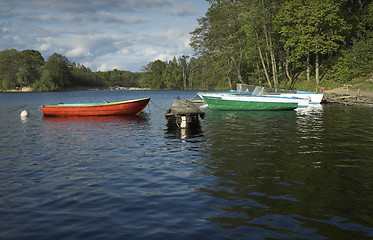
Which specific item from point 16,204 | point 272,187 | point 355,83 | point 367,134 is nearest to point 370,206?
point 272,187

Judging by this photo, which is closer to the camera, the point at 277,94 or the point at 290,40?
the point at 277,94

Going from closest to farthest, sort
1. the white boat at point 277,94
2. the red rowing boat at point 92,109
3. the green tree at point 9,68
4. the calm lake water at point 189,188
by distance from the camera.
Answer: the calm lake water at point 189,188 → the red rowing boat at point 92,109 → the white boat at point 277,94 → the green tree at point 9,68

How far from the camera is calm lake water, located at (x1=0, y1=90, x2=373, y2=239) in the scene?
20.4ft

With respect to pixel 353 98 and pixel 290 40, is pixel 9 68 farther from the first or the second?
pixel 353 98

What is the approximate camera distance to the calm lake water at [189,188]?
20.4ft

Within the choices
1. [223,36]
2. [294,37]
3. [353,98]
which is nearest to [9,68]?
[223,36]

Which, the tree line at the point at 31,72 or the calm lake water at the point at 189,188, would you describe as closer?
the calm lake water at the point at 189,188

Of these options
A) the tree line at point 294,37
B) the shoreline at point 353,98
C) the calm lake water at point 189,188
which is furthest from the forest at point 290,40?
the calm lake water at point 189,188

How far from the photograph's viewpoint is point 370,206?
23.7 ft

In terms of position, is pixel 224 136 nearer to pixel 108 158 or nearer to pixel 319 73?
pixel 108 158

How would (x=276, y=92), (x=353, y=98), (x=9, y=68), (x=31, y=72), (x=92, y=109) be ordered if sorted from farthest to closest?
(x=31, y=72)
(x=9, y=68)
(x=353, y=98)
(x=276, y=92)
(x=92, y=109)

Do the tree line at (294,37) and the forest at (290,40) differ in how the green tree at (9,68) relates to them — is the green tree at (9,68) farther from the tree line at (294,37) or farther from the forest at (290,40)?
the tree line at (294,37)

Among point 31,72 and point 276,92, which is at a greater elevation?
point 31,72

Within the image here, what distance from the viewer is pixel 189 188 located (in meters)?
8.68
